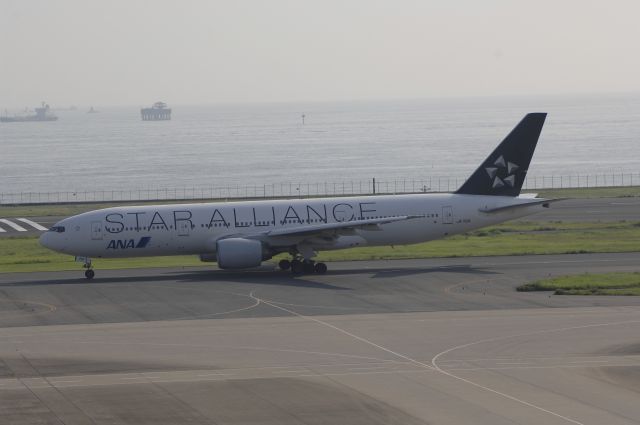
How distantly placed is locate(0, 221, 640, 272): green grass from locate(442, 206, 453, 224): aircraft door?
16.6 ft

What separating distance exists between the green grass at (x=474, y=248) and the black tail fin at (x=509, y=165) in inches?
219

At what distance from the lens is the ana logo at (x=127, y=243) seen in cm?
6028

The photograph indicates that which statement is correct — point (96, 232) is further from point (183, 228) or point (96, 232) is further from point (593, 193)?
point (593, 193)

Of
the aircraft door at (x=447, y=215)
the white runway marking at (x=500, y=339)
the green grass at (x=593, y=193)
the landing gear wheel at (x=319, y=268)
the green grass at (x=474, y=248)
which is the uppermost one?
the green grass at (x=593, y=193)

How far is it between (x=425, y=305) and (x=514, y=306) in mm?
3987

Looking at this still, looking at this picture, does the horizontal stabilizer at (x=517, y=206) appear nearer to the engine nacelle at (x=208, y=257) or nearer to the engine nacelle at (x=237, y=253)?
the engine nacelle at (x=237, y=253)

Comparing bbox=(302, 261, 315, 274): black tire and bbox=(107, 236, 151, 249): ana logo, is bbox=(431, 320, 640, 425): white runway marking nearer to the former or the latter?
bbox=(302, 261, 315, 274): black tire

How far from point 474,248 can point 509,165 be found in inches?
355

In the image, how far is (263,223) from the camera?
61.5 m

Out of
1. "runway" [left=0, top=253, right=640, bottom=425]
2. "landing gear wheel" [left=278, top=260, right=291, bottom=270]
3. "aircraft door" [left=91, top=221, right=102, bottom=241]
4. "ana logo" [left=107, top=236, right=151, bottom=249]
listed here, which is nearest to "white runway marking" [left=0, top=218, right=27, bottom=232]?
"aircraft door" [left=91, top=221, right=102, bottom=241]

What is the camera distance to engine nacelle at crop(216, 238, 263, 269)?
5891cm

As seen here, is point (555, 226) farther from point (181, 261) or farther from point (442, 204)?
point (181, 261)

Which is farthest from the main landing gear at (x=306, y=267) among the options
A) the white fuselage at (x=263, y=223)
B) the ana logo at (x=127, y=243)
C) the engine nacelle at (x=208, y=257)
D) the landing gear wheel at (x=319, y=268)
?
the ana logo at (x=127, y=243)

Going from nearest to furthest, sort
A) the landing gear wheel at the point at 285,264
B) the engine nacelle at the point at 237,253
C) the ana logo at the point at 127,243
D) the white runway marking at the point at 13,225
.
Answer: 1. the engine nacelle at the point at 237,253
2. the ana logo at the point at 127,243
3. the landing gear wheel at the point at 285,264
4. the white runway marking at the point at 13,225
